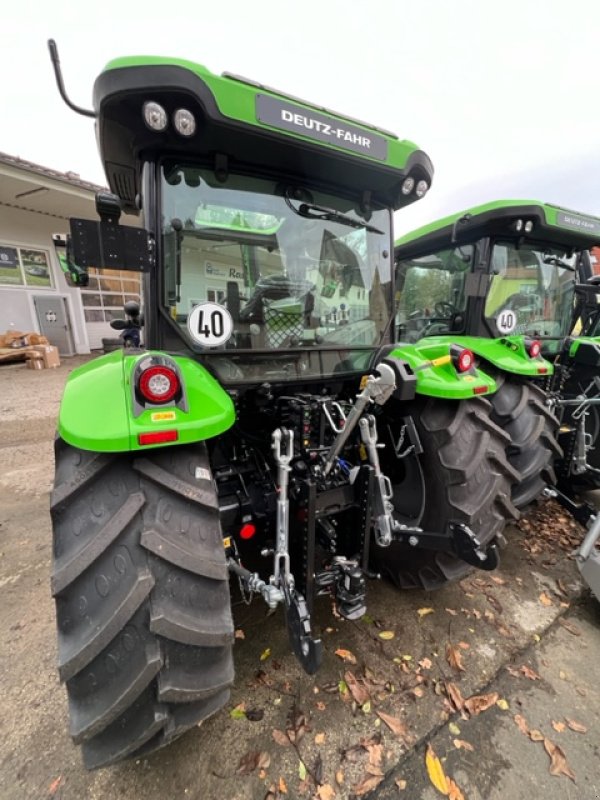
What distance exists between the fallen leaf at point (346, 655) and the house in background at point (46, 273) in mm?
10473

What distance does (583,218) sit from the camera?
317cm

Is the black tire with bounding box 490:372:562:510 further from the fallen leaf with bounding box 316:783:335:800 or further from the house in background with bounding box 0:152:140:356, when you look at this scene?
the house in background with bounding box 0:152:140:356

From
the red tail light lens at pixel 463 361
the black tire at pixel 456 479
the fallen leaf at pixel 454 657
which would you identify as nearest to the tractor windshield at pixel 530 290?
the red tail light lens at pixel 463 361

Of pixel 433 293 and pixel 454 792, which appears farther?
pixel 433 293

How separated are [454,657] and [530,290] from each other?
315 centimetres

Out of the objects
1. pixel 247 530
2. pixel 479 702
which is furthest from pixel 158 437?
pixel 479 702

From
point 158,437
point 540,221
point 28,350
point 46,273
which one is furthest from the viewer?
point 46,273

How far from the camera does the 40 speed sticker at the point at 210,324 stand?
1558mm

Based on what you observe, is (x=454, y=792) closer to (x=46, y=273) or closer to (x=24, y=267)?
(x=24, y=267)

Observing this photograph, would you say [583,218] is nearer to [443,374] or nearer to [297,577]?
[443,374]

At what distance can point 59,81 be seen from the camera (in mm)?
1370

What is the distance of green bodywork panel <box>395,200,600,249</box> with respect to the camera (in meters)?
2.91

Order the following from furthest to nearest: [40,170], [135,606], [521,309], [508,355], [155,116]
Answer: [40,170] → [521,309] → [508,355] → [155,116] → [135,606]

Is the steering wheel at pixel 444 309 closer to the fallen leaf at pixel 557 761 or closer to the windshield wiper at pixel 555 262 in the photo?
the windshield wiper at pixel 555 262
